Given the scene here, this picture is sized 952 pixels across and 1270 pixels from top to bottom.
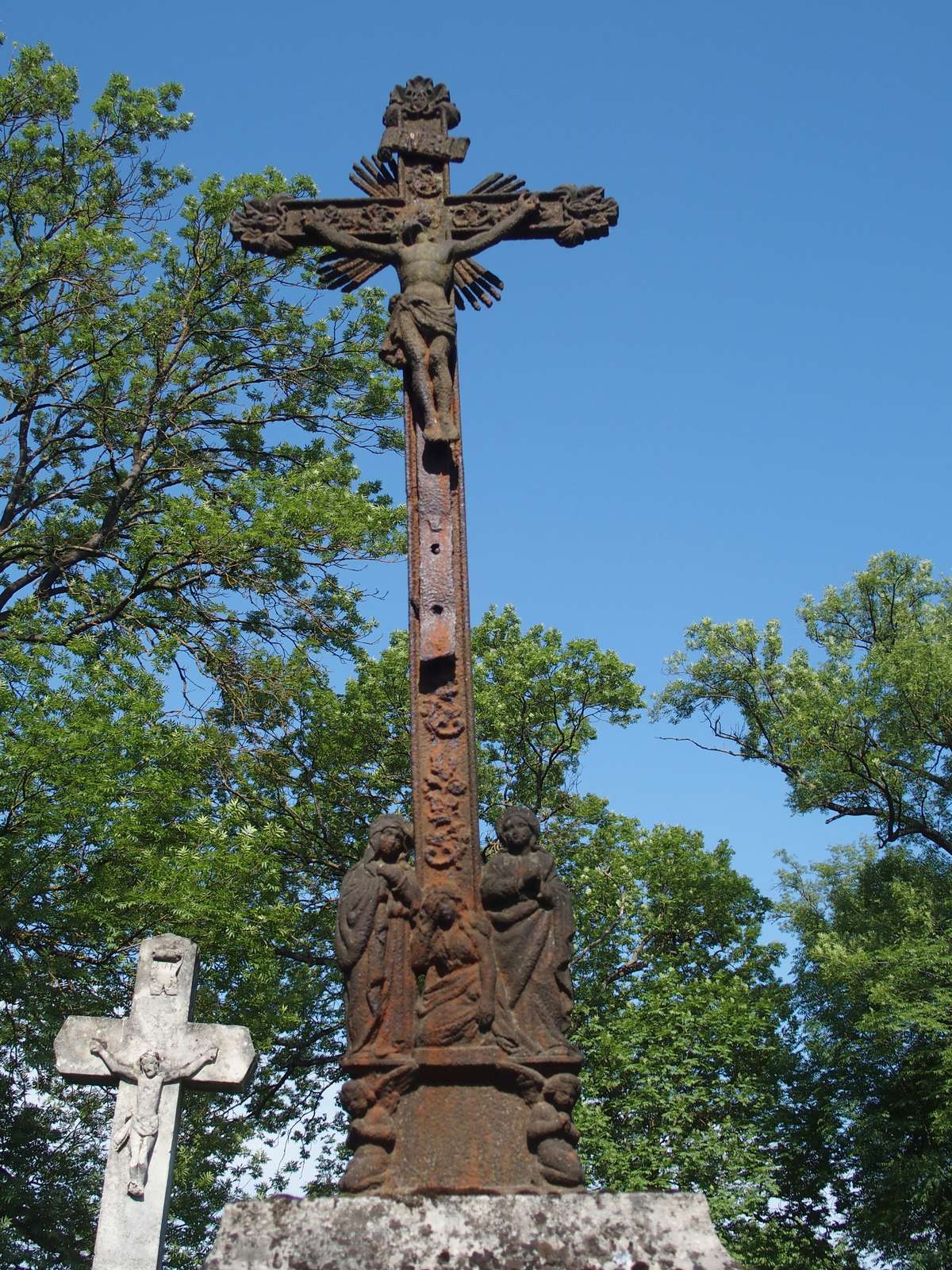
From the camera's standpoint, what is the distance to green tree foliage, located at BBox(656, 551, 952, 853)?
65.8ft

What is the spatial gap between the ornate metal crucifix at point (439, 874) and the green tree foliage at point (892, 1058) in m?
12.9

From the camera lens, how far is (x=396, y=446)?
1906cm

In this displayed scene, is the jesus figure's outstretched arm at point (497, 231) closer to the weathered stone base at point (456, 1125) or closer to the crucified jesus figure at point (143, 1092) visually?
the weathered stone base at point (456, 1125)

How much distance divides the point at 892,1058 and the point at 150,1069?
14.0 meters

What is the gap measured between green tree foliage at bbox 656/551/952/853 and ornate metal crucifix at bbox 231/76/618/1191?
14988mm

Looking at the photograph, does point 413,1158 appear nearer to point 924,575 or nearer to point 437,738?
point 437,738

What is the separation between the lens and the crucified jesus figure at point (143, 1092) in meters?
7.39

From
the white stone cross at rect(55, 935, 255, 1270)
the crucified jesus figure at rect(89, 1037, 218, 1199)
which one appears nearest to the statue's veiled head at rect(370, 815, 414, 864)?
the white stone cross at rect(55, 935, 255, 1270)

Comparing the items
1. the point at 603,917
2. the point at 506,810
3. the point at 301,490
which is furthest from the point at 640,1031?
the point at 506,810

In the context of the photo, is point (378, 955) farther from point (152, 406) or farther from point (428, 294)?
point (152, 406)

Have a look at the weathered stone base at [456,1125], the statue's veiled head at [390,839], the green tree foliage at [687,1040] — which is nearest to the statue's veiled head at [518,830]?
the statue's veiled head at [390,839]

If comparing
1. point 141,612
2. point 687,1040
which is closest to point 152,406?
point 141,612

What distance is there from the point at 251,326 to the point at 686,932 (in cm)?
1219

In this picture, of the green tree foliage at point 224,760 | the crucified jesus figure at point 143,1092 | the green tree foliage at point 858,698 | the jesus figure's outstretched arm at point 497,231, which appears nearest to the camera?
the jesus figure's outstretched arm at point 497,231
